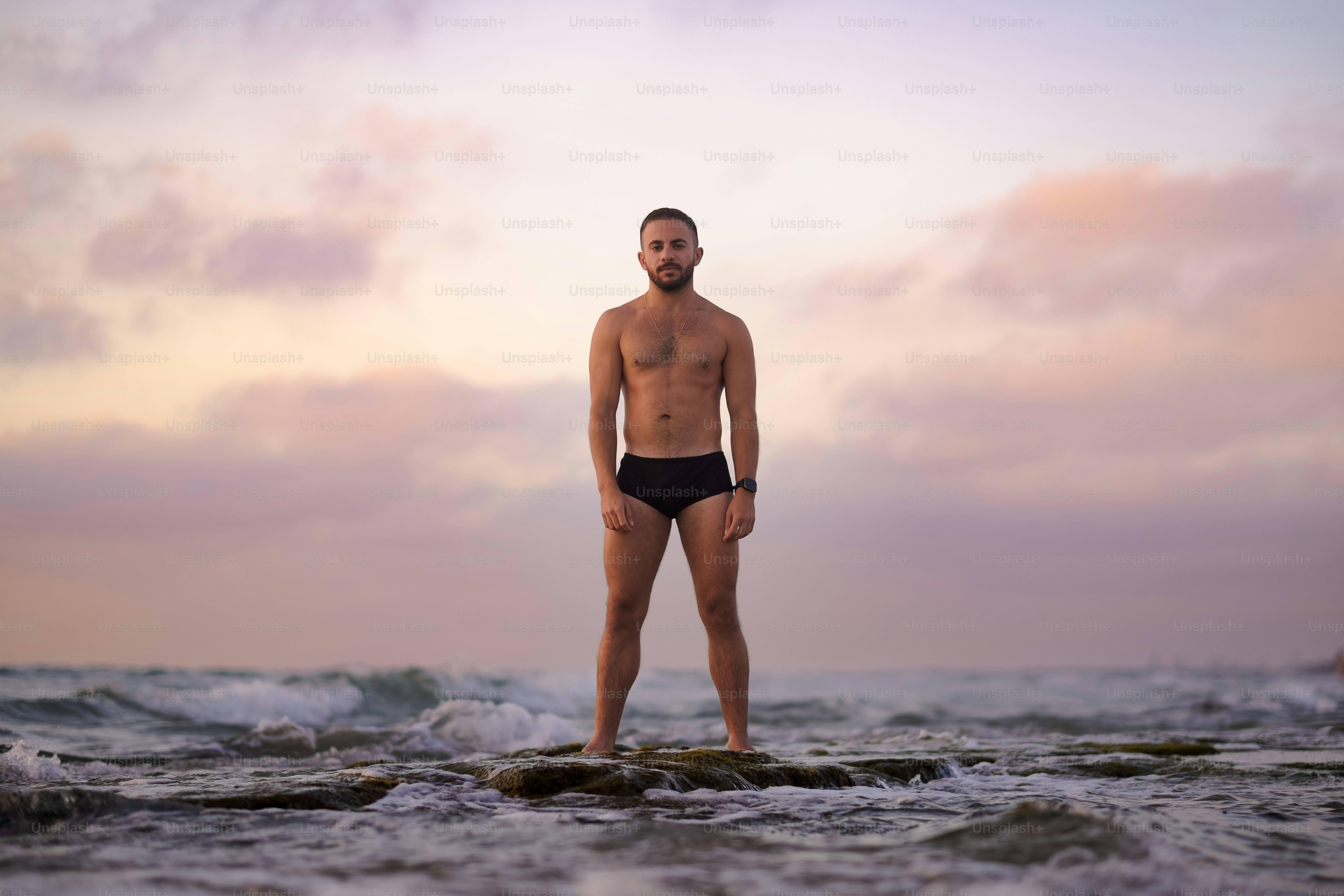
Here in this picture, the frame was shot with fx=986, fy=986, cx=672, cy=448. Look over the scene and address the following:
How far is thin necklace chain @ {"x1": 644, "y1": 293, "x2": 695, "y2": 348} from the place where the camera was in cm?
568

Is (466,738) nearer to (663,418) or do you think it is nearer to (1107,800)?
(663,418)

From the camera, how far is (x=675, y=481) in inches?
222

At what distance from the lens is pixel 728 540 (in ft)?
18.3

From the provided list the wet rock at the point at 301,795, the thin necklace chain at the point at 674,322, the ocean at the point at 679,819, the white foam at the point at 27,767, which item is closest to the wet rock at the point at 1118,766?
the ocean at the point at 679,819

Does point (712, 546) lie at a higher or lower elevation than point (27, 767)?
higher

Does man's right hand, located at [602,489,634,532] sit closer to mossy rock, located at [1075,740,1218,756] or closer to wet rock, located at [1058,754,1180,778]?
wet rock, located at [1058,754,1180,778]

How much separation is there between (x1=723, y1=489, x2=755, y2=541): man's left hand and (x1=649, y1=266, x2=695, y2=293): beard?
1222 millimetres

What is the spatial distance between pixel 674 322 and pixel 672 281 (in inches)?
9.2

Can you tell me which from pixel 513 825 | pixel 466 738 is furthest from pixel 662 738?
pixel 513 825

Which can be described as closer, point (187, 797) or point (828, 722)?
point (187, 797)

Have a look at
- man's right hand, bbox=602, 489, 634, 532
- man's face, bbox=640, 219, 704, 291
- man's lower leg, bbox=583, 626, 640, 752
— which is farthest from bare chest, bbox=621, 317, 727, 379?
man's lower leg, bbox=583, 626, 640, 752

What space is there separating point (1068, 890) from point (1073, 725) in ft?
40.0

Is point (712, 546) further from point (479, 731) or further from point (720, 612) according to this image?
point (479, 731)

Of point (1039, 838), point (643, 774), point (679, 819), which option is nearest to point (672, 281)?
point (643, 774)
